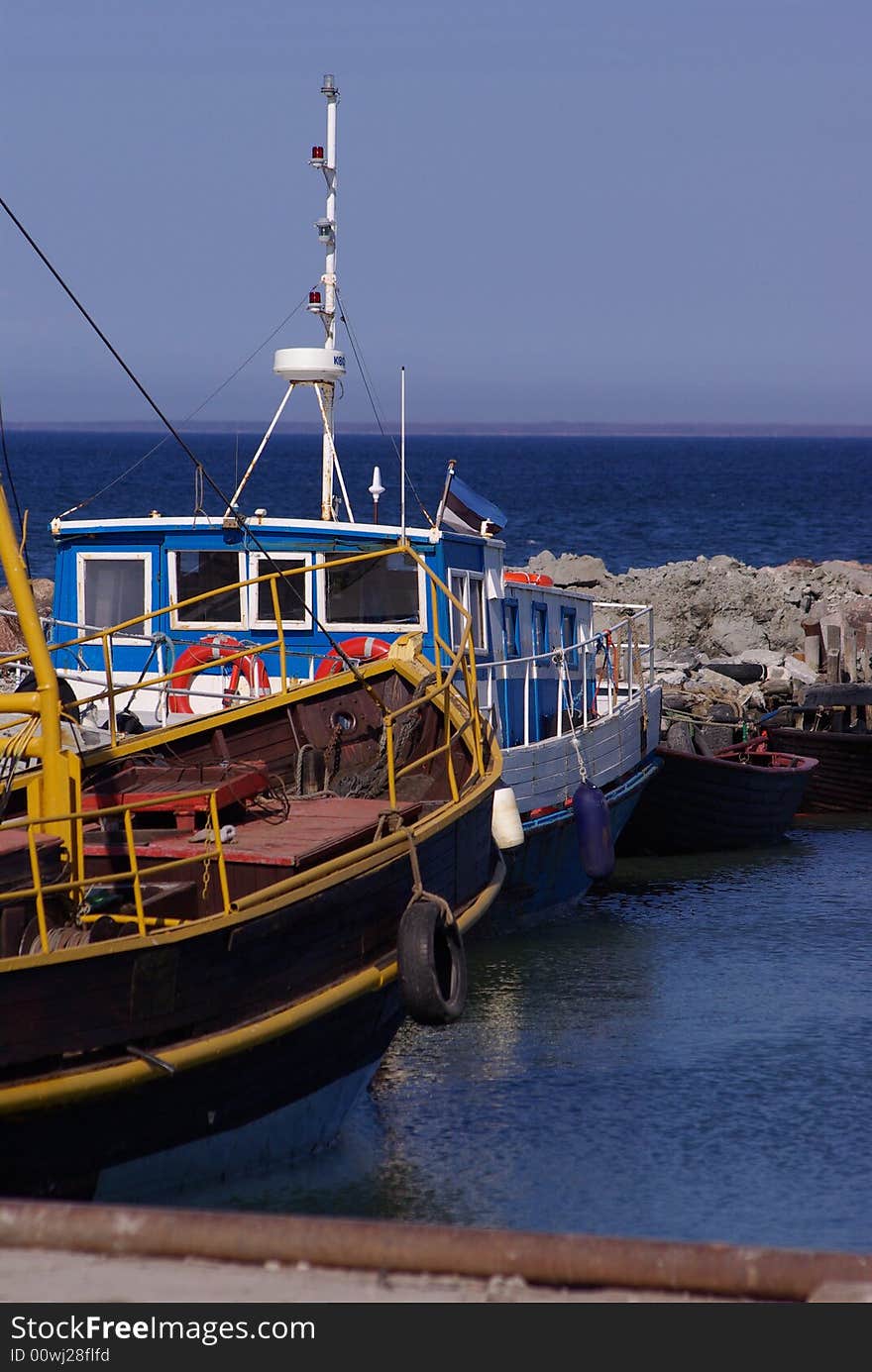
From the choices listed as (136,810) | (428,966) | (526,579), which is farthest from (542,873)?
(428,966)

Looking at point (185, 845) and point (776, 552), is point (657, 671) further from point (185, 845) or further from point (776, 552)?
point (776, 552)

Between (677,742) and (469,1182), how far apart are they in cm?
1169

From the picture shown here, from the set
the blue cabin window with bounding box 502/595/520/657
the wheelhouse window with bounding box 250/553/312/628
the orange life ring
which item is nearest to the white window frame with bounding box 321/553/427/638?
the wheelhouse window with bounding box 250/553/312/628

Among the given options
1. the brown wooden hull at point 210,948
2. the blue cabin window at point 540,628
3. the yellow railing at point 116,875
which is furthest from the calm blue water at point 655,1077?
the blue cabin window at point 540,628

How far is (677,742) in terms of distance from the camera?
2064 cm

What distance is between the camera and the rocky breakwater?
79.7 ft

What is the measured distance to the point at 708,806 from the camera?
1939 cm

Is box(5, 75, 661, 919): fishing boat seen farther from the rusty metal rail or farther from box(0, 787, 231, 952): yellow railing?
the rusty metal rail

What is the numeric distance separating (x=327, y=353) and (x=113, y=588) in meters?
3.29

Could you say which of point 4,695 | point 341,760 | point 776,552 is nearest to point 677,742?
point 341,760

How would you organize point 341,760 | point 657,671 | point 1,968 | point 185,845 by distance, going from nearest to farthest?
1. point 1,968
2. point 185,845
3. point 341,760
4. point 657,671

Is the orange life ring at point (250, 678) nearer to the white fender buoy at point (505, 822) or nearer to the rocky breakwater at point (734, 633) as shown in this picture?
the white fender buoy at point (505, 822)

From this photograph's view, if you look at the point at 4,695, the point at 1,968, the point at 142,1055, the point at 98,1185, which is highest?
the point at 4,695
